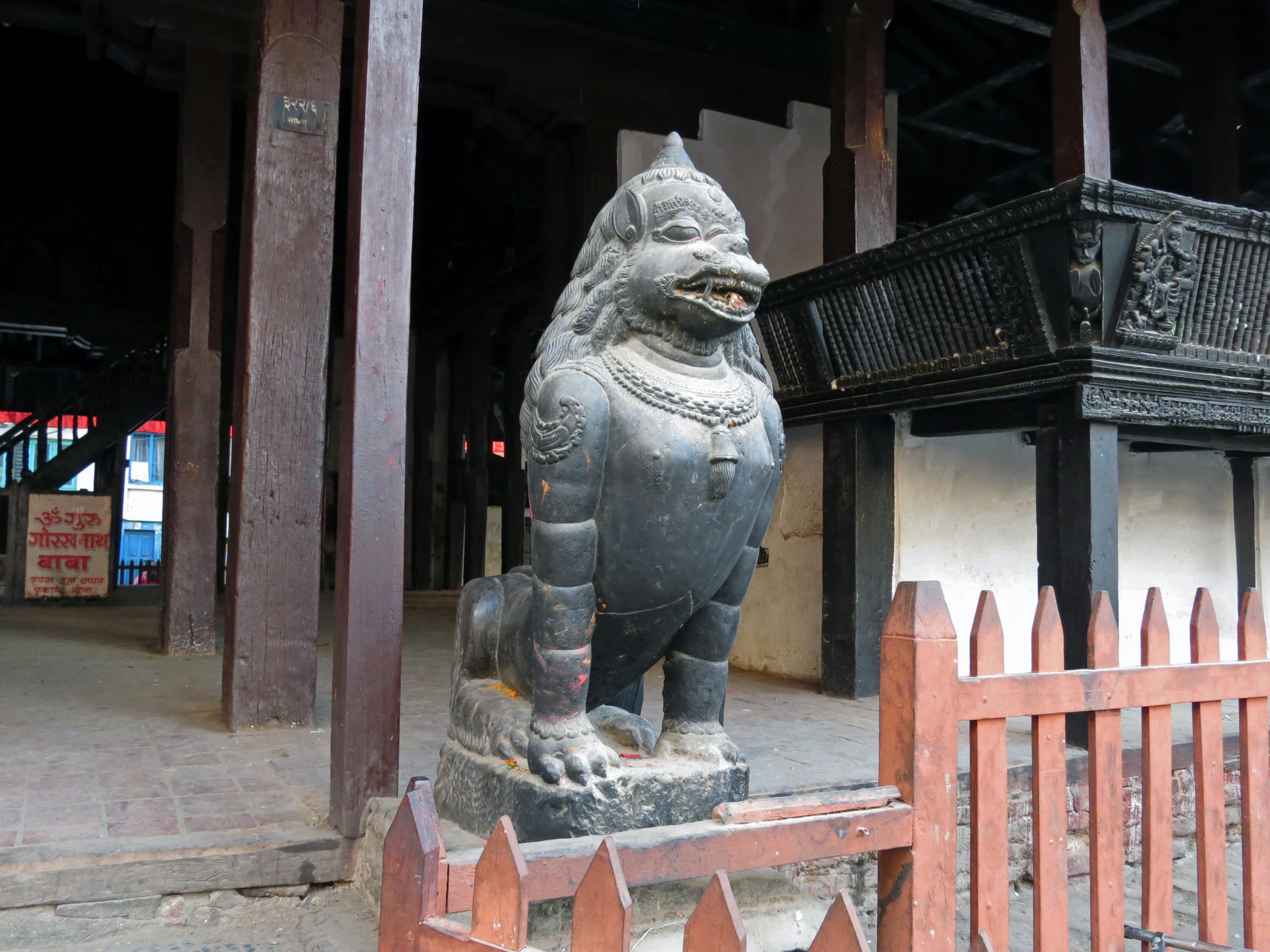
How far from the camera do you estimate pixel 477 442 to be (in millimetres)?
12008

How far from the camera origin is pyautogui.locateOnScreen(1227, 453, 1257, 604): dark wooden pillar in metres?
6.04

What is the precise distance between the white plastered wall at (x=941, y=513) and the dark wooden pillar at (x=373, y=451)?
3042 millimetres

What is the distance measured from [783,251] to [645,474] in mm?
4143

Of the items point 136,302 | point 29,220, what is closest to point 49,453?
point 136,302

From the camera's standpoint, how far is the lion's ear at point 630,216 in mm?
2252

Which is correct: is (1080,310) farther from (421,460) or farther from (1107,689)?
(421,460)

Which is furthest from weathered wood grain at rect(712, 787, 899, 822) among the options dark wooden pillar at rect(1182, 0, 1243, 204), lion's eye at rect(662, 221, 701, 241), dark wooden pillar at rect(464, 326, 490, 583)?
dark wooden pillar at rect(464, 326, 490, 583)

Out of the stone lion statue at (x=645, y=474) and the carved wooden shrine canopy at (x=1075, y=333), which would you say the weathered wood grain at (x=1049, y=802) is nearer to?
the stone lion statue at (x=645, y=474)

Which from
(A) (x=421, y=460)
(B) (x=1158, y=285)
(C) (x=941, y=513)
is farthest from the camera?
(A) (x=421, y=460)

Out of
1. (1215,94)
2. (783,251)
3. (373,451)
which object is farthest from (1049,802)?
(1215,94)

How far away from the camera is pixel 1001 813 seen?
1.73 meters

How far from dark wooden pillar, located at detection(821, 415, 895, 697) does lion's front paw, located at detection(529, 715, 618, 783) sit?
9.31 ft

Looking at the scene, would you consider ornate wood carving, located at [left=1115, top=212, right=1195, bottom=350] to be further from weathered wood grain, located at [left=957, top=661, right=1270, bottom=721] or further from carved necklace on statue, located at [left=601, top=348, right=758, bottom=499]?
carved necklace on statue, located at [left=601, top=348, right=758, bottom=499]

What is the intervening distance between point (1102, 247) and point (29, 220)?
1063 cm
